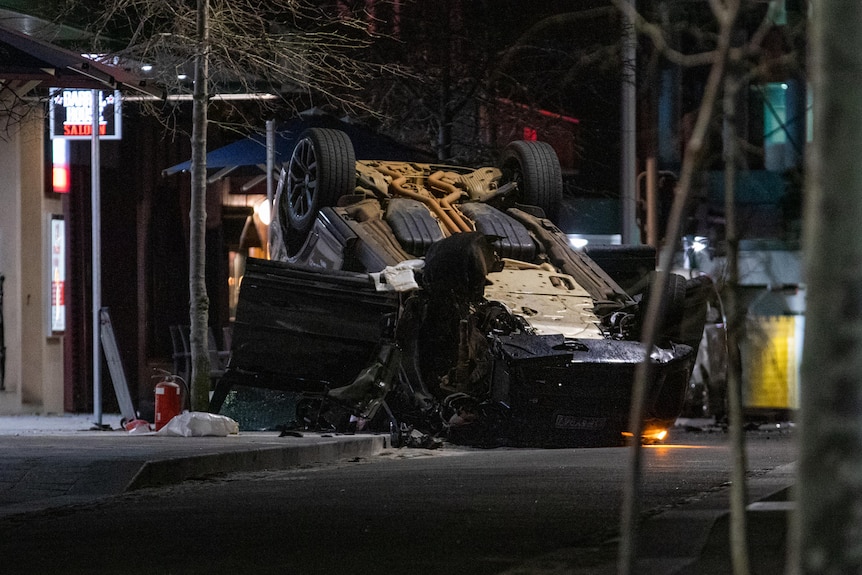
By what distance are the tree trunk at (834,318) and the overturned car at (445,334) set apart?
35.9 feet

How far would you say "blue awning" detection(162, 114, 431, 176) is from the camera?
22438 millimetres

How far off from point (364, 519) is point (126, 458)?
3261mm

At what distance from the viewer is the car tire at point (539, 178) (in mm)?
18781

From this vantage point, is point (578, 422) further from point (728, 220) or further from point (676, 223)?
point (676, 223)

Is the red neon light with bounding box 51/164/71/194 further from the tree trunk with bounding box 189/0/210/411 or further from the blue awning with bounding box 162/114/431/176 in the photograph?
the tree trunk with bounding box 189/0/210/411

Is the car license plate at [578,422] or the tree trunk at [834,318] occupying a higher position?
the tree trunk at [834,318]

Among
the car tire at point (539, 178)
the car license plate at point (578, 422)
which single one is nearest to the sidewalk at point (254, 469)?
the car license plate at point (578, 422)

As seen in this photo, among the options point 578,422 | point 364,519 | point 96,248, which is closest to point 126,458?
point 364,519

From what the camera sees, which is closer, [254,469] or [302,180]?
[254,469]

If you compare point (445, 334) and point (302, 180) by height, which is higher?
point (302, 180)

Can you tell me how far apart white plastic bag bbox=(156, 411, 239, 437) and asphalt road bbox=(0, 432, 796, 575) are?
2087 mm

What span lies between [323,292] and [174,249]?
935 cm

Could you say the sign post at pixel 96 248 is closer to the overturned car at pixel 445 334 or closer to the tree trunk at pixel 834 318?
the overturned car at pixel 445 334

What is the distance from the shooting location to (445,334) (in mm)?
15961
